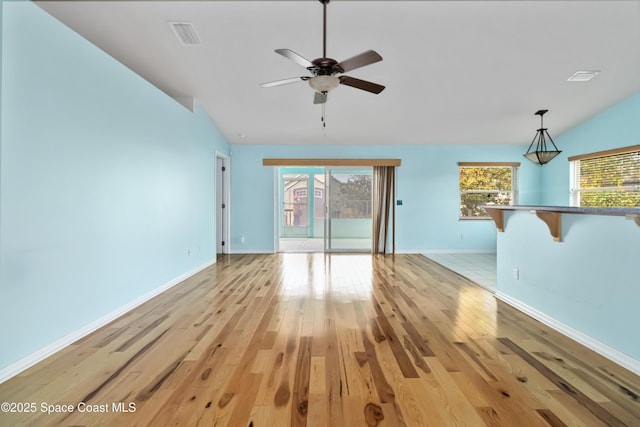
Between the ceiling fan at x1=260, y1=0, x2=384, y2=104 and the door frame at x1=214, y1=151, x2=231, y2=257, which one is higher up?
the ceiling fan at x1=260, y1=0, x2=384, y2=104

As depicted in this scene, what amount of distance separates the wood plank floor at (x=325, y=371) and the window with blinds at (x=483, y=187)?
3748 mm

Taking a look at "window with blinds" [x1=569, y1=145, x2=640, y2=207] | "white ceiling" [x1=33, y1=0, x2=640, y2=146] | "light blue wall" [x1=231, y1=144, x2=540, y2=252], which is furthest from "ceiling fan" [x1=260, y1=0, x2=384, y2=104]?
"window with blinds" [x1=569, y1=145, x2=640, y2=207]

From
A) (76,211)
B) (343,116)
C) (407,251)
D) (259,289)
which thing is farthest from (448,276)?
(76,211)

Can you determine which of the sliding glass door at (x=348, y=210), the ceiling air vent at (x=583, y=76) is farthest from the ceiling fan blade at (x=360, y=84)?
the sliding glass door at (x=348, y=210)

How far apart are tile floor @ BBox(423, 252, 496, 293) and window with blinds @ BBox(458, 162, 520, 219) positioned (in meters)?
0.87

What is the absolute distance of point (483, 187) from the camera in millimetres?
6281

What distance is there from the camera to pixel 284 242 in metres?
7.83

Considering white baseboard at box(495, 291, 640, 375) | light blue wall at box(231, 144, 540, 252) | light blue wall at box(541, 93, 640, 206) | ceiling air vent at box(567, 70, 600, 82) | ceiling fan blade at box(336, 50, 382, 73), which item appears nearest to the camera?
white baseboard at box(495, 291, 640, 375)

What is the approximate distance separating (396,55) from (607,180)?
4391mm

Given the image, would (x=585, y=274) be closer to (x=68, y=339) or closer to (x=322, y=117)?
(x=68, y=339)

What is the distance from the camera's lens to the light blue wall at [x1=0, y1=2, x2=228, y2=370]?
169 cm

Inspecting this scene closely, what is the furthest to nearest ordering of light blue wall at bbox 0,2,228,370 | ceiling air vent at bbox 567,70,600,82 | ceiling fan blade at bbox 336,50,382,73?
ceiling air vent at bbox 567,70,600,82 → ceiling fan blade at bbox 336,50,382,73 → light blue wall at bbox 0,2,228,370

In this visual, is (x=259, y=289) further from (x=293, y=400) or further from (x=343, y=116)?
(x=343, y=116)

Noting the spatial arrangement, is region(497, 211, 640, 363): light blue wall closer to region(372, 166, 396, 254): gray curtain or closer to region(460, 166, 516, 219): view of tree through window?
region(372, 166, 396, 254): gray curtain
